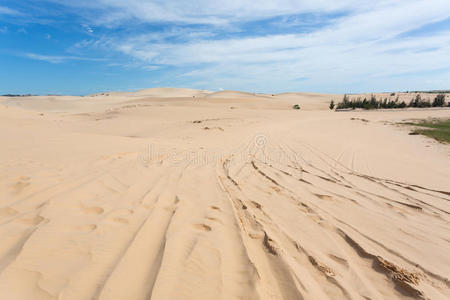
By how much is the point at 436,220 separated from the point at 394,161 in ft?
14.4

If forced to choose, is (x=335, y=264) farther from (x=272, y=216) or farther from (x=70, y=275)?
(x=70, y=275)

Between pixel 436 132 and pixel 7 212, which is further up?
pixel 7 212

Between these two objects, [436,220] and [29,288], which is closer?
[29,288]

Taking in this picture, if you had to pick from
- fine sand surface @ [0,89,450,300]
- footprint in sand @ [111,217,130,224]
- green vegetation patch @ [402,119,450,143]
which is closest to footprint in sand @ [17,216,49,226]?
fine sand surface @ [0,89,450,300]

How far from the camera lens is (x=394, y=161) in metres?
7.13

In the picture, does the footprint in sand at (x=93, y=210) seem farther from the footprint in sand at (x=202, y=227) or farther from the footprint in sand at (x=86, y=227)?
the footprint in sand at (x=202, y=227)

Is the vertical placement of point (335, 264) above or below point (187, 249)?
below

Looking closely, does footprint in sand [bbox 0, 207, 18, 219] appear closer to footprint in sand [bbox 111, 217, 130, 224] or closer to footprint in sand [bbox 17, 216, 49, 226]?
footprint in sand [bbox 17, 216, 49, 226]

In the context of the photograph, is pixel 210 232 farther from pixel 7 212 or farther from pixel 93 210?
pixel 7 212

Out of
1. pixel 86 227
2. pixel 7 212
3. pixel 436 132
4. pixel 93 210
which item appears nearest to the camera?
pixel 86 227

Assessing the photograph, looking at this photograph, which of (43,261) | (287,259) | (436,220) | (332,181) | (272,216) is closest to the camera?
(43,261)

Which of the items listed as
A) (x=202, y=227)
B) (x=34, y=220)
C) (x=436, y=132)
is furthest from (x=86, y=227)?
(x=436, y=132)

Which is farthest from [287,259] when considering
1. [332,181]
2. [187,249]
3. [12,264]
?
[332,181]

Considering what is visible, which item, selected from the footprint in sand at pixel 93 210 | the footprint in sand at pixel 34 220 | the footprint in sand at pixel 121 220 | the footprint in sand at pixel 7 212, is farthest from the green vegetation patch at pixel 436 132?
the footprint in sand at pixel 7 212
